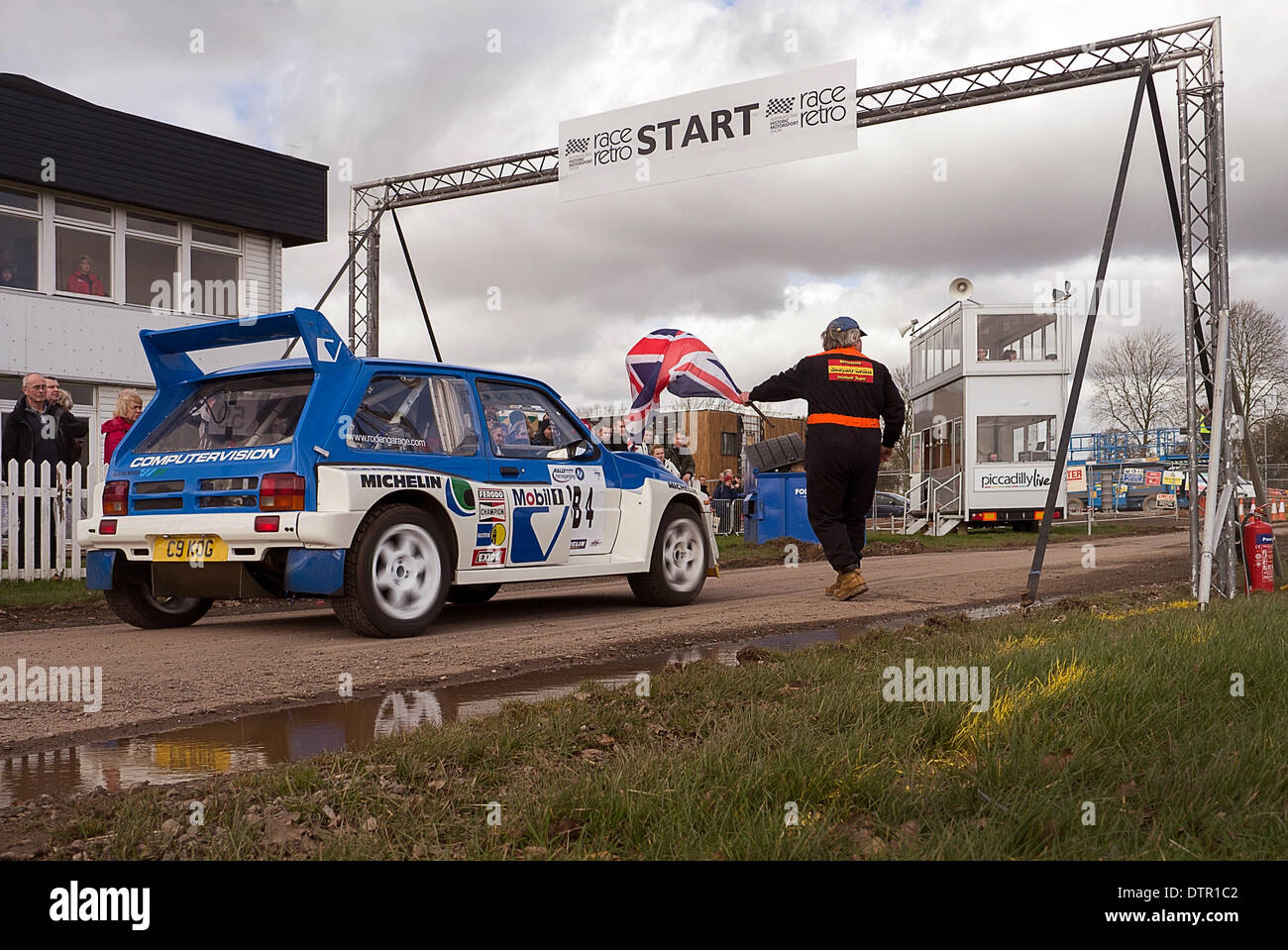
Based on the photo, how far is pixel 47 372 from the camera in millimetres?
20438

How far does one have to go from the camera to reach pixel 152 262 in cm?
2212

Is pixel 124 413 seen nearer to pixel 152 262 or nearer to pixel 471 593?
pixel 471 593

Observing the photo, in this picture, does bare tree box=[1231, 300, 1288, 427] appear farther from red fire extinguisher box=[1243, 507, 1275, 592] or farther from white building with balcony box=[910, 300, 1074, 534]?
red fire extinguisher box=[1243, 507, 1275, 592]

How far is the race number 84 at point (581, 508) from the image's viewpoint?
8594mm

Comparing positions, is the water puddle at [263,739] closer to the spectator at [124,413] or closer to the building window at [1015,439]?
the spectator at [124,413]

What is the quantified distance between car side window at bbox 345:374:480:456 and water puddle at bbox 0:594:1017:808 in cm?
215

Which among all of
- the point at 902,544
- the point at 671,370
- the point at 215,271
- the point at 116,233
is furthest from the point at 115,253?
the point at 902,544

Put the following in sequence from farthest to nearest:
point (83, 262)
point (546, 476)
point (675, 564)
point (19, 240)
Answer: point (83, 262), point (19, 240), point (675, 564), point (546, 476)

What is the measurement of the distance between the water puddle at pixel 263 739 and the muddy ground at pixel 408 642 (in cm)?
20

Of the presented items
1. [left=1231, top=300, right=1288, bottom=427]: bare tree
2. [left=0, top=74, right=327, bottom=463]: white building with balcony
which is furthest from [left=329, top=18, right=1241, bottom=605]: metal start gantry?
[left=1231, top=300, right=1288, bottom=427]: bare tree

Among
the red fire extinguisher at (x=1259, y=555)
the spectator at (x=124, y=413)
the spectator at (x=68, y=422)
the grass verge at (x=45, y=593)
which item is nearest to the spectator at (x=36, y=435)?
the spectator at (x=68, y=422)

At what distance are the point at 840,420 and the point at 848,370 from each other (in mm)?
401

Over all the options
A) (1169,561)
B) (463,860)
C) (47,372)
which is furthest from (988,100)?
(47,372)
